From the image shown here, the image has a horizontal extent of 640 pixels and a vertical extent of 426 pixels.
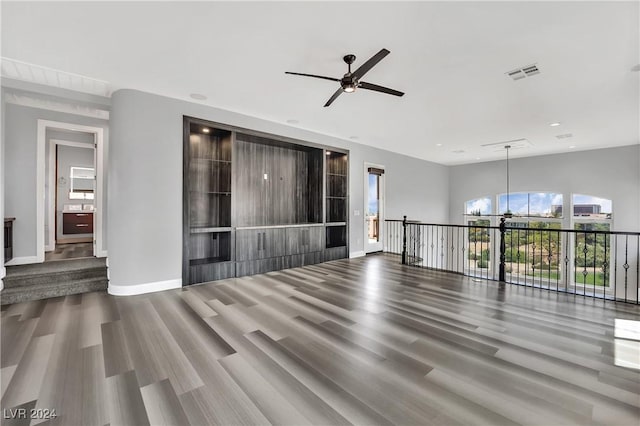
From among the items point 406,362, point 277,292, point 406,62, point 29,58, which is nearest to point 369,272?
point 277,292

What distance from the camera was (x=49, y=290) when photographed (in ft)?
12.4

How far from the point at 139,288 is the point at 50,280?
126 centimetres

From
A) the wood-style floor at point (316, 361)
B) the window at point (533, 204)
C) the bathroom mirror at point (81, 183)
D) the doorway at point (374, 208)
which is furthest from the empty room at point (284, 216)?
the window at point (533, 204)

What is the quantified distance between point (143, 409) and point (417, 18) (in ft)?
11.9

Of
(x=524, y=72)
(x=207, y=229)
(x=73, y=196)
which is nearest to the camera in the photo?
(x=524, y=72)

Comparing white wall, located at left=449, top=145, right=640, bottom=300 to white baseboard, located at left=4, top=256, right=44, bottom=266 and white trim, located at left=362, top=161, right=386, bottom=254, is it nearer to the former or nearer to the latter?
white trim, located at left=362, top=161, right=386, bottom=254

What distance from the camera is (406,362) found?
2234 millimetres

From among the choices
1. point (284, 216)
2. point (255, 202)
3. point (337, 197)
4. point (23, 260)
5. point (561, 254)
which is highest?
point (337, 197)

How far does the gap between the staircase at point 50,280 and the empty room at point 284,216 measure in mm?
39

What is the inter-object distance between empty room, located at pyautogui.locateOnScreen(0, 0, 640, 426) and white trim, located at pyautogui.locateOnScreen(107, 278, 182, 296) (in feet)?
0.10

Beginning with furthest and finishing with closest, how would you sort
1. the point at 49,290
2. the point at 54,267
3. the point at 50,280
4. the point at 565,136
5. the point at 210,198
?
the point at 565,136 < the point at 210,198 < the point at 54,267 < the point at 50,280 < the point at 49,290

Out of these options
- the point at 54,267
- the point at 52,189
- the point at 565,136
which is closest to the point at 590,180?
the point at 565,136

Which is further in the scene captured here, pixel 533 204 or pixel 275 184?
pixel 533 204

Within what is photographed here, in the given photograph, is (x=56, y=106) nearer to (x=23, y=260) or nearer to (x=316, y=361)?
(x=23, y=260)
